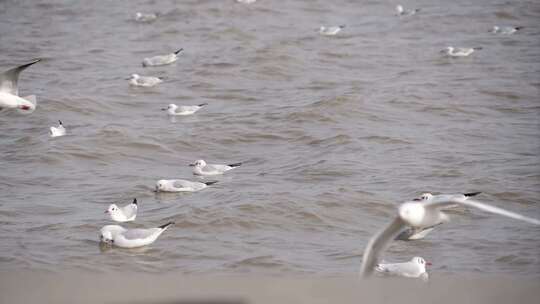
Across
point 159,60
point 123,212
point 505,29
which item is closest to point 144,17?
point 159,60

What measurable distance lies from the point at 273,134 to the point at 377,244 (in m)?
7.97

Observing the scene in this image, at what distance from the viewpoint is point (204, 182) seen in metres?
11.3

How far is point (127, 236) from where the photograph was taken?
913 centimetres

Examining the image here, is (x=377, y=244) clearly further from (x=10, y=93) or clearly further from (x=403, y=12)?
(x=403, y=12)

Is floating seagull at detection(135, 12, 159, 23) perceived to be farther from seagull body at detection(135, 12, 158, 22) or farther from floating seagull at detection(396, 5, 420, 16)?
floating seagull at detection(396, 5, 420, 16)

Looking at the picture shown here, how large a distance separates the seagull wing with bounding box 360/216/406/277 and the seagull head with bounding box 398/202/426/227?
52 mm

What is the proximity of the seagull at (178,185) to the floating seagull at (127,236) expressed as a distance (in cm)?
174

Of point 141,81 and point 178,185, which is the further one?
point 141,81

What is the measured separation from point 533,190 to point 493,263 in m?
2.24

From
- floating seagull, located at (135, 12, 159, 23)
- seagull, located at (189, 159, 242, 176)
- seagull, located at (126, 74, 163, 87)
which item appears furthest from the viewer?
floating seagull, located at (135, 12, 159, 23)

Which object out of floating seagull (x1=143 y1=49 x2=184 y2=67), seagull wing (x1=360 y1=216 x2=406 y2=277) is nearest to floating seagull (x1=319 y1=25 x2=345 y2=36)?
floating seagull (x1=143 y1=49 x2=184 y2=67)

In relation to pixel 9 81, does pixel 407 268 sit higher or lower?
lower

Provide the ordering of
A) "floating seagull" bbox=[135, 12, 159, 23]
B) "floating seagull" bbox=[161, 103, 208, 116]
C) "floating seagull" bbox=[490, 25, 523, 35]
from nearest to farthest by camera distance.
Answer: "floating seagull" bbox=[161, 103, 208, 116]
"floating seagull" bbox=[490, 25, 523, 35]
"floating seagull" bbox=[135, 12, 159, 23]

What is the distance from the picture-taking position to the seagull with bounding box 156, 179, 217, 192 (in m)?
10.9
